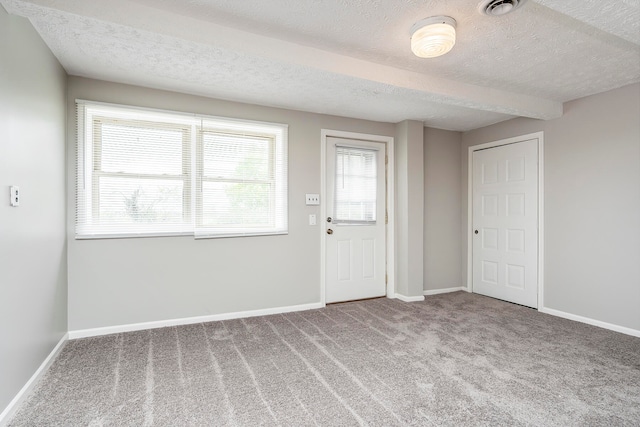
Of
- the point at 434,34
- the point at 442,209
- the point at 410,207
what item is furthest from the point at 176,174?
the point at 442,209

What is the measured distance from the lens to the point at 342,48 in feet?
7.94

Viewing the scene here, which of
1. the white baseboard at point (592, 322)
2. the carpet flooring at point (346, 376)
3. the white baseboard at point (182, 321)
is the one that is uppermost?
the white baseboard at point (182, 321)

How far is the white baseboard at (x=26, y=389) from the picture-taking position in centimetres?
177

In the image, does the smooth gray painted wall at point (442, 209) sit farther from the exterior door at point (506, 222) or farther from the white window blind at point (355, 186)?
the white window blind at point (355, 186)

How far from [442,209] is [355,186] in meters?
1.43

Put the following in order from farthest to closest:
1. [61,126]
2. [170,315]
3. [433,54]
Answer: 1. [170,315]
2. [61,126]
3. [433,54]

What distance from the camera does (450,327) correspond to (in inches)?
128

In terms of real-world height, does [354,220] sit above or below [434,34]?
below

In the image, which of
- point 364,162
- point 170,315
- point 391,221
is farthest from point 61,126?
point 391,221

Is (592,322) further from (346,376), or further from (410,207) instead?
(346,376)

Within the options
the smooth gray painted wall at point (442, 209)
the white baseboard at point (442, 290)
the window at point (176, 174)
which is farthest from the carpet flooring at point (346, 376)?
the smooth gray painted wall at point (442, 209)

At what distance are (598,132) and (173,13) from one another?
4000 millimetres

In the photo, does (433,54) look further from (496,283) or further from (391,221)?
(496,283)

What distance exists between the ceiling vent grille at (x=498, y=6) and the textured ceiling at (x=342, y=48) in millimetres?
76
